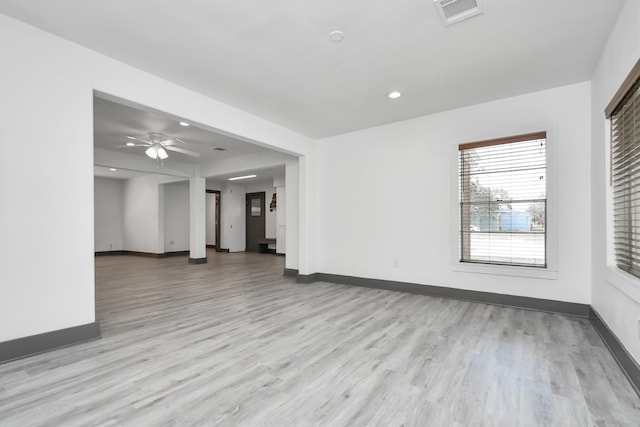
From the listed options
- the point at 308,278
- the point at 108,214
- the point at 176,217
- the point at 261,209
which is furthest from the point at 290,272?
the point at 108,214

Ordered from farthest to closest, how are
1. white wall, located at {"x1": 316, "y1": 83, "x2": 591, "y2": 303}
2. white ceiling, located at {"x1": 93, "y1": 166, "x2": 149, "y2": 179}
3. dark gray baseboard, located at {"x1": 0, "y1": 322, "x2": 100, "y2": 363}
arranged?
white ceiling, located at {"x1": 93, "y1": 166, "x2": 149, "y2": 179}
white wall, located at {"x1": 316, "y1": 83, "x2": 591, "y2": 303}
dark gray baseboard, located at {"x1": 0, "y1": 322, "x2": 100, "y2": 363}

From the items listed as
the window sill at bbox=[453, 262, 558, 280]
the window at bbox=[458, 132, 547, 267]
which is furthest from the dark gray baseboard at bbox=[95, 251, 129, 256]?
the window at bbox=[458, 132, 547, 267]

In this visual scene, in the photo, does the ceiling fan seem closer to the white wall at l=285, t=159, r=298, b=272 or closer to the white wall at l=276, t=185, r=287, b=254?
the white wall at l=285, t=159, r=298, b=272

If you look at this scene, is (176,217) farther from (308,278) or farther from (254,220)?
(308,278)

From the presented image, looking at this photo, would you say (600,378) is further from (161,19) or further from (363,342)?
(161,19)

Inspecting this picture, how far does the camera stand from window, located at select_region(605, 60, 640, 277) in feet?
7.04

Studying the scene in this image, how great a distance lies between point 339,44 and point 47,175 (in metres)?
2.78

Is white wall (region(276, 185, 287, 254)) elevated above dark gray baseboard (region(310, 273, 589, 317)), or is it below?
above

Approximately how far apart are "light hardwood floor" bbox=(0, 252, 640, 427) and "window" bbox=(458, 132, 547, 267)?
0.74m

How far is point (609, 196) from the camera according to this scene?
9.18 feet

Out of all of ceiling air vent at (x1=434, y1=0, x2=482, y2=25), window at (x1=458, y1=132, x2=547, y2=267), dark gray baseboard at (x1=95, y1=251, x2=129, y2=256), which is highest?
ceiling air vent at (x1=434, y1=0, x2=482, y2=25)

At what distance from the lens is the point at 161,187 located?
966 cm

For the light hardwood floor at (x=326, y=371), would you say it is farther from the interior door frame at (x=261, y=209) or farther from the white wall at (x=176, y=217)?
the interior door frame at (x=261, y=209)

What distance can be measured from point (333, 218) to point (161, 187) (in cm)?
673
